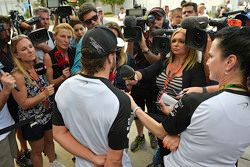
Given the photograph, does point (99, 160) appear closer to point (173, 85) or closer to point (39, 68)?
point (173, 85)

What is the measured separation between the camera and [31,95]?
2.15 metres

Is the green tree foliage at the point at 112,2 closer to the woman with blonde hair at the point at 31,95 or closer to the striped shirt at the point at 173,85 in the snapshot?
the woman with blonde hair at the point at 31,95

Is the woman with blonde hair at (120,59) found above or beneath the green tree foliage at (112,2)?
beneath

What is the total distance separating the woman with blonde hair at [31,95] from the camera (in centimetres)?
208

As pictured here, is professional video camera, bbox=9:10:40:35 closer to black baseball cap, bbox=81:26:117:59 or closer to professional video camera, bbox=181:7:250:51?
professional video camera, bbox=181:7:250:51

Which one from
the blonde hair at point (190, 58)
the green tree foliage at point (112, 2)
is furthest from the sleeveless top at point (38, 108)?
the green tree foliage at point (112, 2)

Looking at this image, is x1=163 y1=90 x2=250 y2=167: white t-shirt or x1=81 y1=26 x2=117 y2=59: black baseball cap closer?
x1=163 y1=90 x2=250 y2=167: white t-shirt

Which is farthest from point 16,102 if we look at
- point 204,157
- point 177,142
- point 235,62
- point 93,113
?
point 235,62

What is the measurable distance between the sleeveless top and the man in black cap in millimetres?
931

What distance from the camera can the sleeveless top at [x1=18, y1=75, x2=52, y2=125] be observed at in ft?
7.06

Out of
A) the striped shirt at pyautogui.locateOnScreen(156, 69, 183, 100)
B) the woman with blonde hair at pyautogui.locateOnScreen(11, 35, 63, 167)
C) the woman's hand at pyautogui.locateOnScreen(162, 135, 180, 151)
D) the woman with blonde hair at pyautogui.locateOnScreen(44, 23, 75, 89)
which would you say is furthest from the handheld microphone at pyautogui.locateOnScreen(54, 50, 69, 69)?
the woman's hand at pyautogui.locateOnScreen(162, 135, 180, 151)

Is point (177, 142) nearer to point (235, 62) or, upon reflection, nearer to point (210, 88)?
point (235, 62)

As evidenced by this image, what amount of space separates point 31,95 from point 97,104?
45.8 inches

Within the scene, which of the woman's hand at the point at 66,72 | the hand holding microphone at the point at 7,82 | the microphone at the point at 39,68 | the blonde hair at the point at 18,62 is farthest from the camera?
the woman's hand at the point at 66,72
